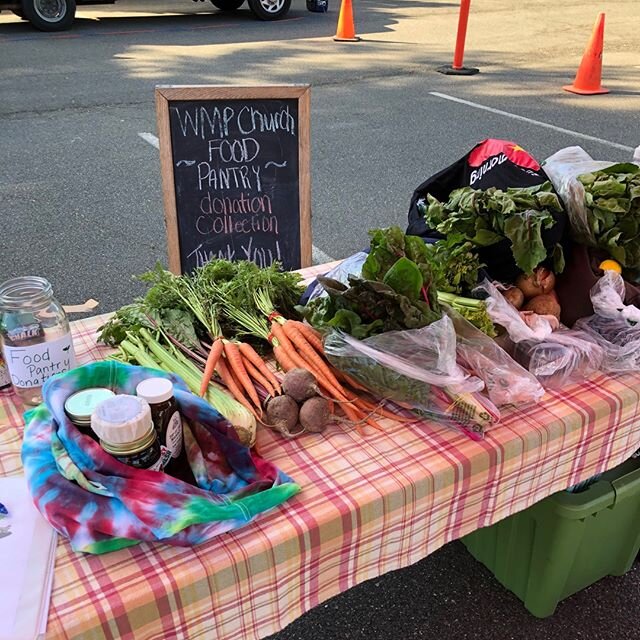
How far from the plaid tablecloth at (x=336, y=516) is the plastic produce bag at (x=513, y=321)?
0.51 ft

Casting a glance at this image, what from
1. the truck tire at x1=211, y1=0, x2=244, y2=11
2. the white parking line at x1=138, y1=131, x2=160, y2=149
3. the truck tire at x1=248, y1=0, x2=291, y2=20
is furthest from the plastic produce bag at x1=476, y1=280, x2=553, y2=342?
the truck tire at x1=211, y1=0, x2=244, y2=11

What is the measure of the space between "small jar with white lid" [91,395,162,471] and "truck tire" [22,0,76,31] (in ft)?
38.8

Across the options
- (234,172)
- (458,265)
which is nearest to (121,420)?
(458,265)

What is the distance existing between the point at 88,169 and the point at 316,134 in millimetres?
2220

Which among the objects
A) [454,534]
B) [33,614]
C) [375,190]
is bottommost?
[375,190]

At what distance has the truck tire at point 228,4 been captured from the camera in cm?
1342

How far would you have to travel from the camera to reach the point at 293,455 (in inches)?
56.2

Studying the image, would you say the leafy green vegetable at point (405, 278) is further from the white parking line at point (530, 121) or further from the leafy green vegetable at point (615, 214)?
the white parking line at point (530, 121)

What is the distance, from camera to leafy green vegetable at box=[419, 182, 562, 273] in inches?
66.6

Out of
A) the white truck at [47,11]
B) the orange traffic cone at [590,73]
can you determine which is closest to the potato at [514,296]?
the orange traffic cone at [590,73]

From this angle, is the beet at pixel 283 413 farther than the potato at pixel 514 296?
No

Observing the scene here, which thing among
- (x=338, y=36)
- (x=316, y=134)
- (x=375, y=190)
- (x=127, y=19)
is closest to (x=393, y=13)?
(x=338, y=36)

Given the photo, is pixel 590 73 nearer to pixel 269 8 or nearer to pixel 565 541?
pixel 269 8

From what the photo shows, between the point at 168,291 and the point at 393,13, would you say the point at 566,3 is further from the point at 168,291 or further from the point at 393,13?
the point at 168,291
